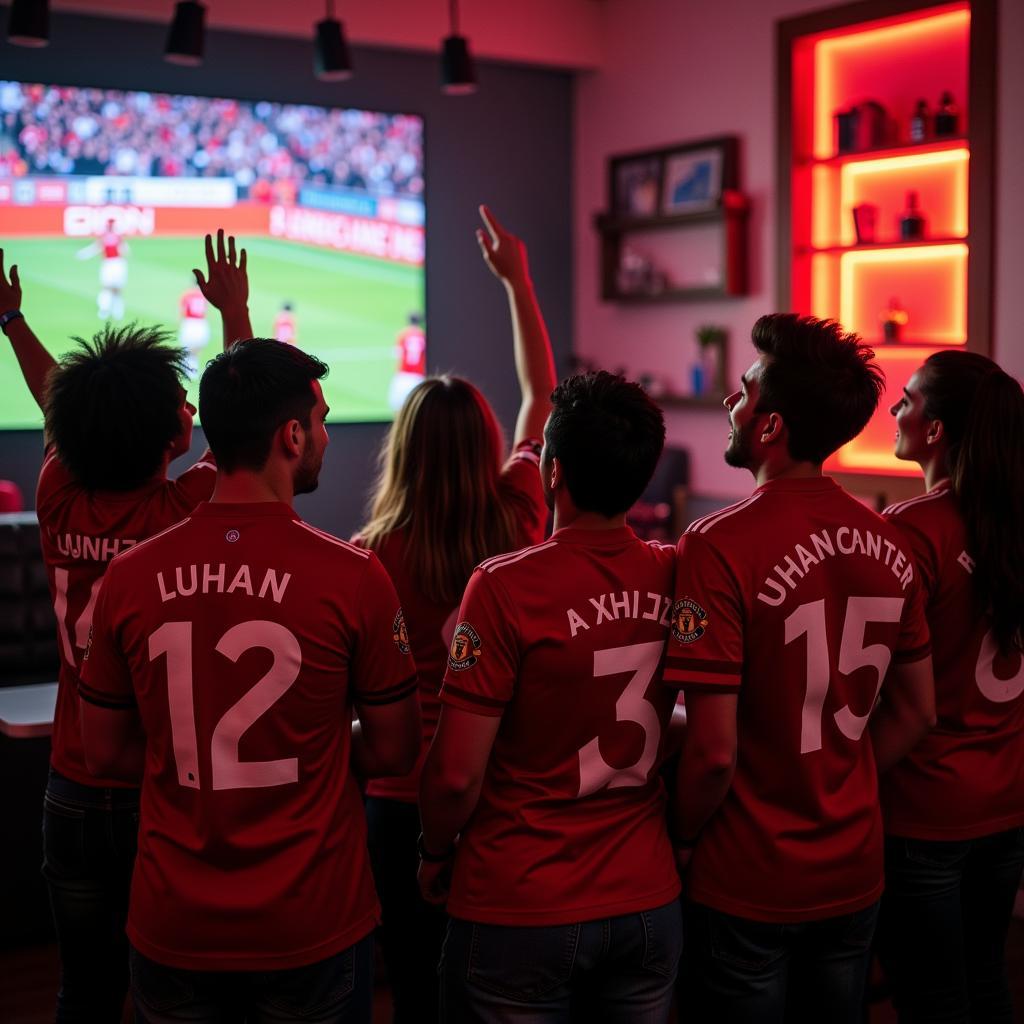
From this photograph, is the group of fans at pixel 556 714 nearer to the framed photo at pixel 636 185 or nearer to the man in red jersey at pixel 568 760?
the man in red jersey at pixel 568 760

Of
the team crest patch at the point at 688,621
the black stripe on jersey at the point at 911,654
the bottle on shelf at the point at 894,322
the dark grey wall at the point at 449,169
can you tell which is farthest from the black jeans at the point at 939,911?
the dark grey wall at the point at 449,169

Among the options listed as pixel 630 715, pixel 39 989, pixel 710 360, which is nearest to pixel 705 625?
pixel 630 715

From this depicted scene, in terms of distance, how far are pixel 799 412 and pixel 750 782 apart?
19.2 inches

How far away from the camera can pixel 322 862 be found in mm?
1508

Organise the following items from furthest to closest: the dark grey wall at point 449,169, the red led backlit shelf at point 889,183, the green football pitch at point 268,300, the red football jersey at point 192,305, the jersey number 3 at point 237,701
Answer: the red football jersey at point 192,305 → the dark grey wall at point 449,169 → the green football pitch at point 268,300 → the red led backlit shelf at point 889,183 → the jersey number 3 at point 237,701

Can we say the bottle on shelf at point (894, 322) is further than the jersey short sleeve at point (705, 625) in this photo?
Yes

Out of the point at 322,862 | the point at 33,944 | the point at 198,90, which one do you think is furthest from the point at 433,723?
the point at 198,90

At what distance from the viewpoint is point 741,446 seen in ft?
5.64

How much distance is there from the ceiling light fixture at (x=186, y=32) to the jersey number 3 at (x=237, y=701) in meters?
4.14

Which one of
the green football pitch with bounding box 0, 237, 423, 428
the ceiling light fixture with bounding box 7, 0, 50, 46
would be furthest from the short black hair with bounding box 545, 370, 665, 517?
the green football pitch with bounding box 0, 237, 423, 428

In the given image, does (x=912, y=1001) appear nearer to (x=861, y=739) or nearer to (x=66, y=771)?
(x=861, y=739)

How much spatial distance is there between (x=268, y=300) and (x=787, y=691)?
499 centimetres

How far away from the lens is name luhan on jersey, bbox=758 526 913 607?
5.24ft

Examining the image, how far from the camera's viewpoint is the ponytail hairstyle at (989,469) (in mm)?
1885
